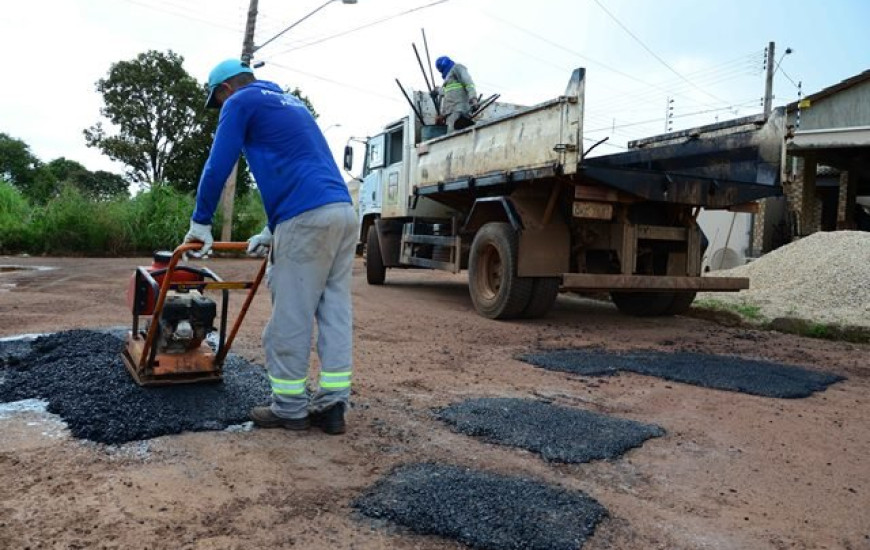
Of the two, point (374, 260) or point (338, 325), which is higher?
point (374, 260)

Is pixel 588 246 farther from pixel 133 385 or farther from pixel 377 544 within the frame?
pixel 377 544

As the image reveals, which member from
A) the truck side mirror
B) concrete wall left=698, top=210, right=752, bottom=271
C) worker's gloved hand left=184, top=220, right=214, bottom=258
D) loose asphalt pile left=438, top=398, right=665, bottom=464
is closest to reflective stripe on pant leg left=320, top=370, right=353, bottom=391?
loose asphalt pile left=438, top=398, right=665, bottom=464

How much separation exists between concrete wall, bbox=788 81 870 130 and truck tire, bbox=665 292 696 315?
9.44 meters

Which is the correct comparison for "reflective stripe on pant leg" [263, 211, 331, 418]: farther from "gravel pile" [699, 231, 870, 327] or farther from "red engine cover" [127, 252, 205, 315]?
"gravel pile" [699, 231, 870, 327]

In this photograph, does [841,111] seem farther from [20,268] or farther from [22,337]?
[20,268]

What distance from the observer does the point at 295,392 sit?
328 centimetres

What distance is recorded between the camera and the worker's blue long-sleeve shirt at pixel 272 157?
10.8 ft

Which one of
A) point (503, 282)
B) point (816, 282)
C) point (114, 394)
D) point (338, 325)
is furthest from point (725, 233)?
point (114, 394)

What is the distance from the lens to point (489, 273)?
8078 mm

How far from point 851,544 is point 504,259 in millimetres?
5124

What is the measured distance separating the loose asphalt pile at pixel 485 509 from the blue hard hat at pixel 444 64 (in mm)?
7461

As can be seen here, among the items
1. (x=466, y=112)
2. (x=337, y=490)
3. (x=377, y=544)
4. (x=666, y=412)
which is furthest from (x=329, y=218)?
(x=466, y=112)

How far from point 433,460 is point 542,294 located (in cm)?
463

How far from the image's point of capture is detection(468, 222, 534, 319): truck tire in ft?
24.0
